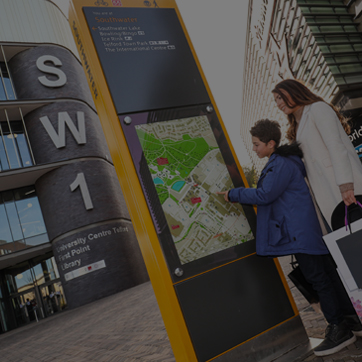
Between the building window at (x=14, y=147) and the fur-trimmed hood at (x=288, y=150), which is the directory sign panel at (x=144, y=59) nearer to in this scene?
the fur-trimmed hood at (x=288, y=150)

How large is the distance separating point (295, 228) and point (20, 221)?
19455 mm

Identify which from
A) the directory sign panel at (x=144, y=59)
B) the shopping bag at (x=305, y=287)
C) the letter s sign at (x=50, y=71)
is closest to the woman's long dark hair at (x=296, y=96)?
the directory sign panel at (x=144, y=59)

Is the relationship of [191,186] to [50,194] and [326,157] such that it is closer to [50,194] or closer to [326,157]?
[326,157]

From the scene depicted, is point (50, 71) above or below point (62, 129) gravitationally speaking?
above

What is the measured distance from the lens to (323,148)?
2727 millimetres

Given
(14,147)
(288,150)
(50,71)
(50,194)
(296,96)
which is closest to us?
(288,150)

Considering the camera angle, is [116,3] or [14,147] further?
[14,147]

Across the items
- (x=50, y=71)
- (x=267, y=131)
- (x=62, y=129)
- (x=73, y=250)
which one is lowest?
(x=267, y=131)

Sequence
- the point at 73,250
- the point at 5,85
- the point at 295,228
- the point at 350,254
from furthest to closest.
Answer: the point at 5,85 → the point at 73,250 → the point at 295,228 → the point at 350,254

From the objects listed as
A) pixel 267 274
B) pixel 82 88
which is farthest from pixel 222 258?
pixel 82 88

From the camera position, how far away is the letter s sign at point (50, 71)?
66.9ft

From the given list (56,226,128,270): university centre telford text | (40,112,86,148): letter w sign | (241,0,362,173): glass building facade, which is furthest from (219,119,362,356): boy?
(40,112,86,148): letter w sign

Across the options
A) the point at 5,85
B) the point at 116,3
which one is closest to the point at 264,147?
the point at 116,3

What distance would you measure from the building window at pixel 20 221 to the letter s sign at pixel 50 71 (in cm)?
643
